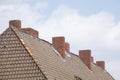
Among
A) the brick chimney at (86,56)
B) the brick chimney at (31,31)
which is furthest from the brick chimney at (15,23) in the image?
the brick chimney at (86,56)

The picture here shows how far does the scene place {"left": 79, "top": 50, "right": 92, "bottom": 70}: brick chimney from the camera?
5840 centimetres

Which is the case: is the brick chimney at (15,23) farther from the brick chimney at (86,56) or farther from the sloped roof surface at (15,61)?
the brick chimney at (86,56)

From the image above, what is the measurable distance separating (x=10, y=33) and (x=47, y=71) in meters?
4.54

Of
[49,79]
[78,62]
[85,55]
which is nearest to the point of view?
[49,79]

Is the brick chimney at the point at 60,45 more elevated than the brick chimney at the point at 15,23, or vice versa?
the brick chimney at the point at 15,23

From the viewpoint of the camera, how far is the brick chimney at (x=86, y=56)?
2299 inches

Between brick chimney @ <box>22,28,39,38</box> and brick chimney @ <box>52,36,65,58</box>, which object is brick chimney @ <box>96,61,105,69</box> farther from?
brick chimney @ <box>22,28,39,38</box>

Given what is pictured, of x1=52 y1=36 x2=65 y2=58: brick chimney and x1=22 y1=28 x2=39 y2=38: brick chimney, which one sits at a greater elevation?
x1=22 y1=28 x2=39 y2=38: brick chimney

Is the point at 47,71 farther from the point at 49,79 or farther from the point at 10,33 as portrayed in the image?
the point at 10,33

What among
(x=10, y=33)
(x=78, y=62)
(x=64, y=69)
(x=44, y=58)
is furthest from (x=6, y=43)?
(x=78, y=62)

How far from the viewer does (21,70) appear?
39188 millimetres

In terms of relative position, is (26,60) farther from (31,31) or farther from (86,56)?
(86,56)

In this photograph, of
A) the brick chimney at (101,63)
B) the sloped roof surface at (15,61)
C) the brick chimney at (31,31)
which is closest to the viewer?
the sloped roof surface at (15,61)

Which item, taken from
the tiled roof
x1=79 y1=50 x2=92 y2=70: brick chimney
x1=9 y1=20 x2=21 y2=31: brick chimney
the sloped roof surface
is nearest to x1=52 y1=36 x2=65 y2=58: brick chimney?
the tiled roof
